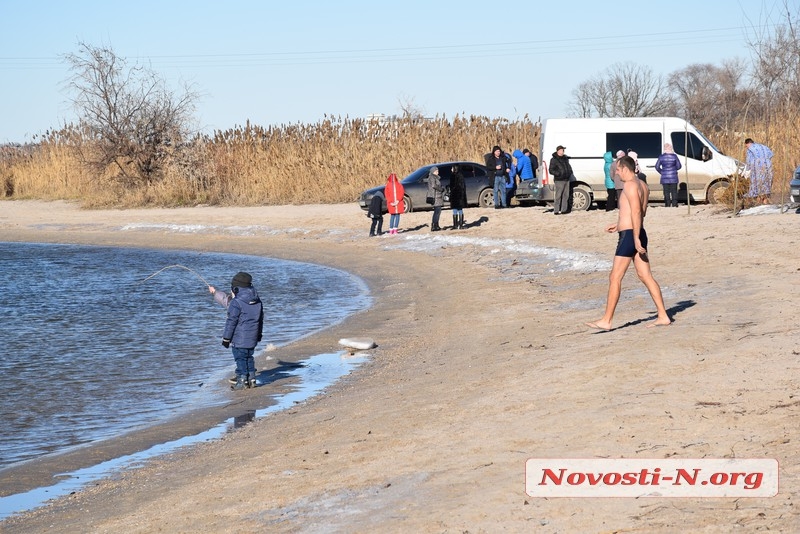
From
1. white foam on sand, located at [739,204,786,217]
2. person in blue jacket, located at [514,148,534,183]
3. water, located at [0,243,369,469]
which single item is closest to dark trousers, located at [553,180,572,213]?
person in blue jacket, located at [514,148,534,183]

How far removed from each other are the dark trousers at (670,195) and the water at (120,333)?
834 centimetres

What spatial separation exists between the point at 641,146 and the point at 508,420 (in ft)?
68.1

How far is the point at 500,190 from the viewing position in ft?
102

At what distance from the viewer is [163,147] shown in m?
45.0

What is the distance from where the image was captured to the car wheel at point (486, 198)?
3244cm

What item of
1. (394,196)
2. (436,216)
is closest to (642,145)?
(436,216)

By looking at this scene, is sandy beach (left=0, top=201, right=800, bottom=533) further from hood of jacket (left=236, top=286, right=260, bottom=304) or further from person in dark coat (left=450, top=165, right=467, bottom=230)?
person in dark coat (left=450, top=165, right=467, bottom=230)

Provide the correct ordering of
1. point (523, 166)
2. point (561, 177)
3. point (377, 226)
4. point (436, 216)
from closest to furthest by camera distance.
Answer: point (561, 177), point (436, 216), point (377, 226), point (523, 166)

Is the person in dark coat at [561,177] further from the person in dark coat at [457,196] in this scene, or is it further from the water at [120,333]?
the water at [120,333]

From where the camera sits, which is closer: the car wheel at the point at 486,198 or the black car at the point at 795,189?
the black car at the point at 795,189

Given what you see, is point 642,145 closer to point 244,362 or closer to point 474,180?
point 474,180

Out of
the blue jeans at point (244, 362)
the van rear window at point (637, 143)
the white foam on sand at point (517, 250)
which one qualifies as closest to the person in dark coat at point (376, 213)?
the white foam on sand at point (517, 250)

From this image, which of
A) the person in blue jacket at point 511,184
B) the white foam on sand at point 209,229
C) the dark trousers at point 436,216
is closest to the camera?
the dark trousers at point 436,216

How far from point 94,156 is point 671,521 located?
140ft
